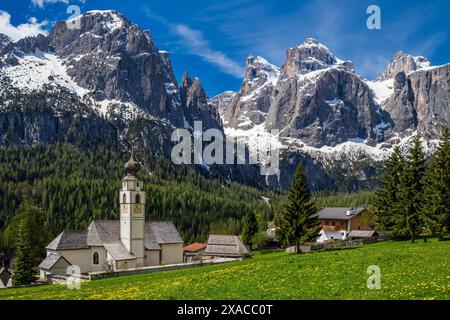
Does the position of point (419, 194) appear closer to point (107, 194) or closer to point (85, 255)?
point (85, 255)

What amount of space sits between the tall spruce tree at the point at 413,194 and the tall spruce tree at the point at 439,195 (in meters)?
1.44

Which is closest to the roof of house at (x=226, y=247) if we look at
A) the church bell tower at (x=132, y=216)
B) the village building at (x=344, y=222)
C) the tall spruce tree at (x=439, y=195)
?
the church bell tower at (x=132, y=216)

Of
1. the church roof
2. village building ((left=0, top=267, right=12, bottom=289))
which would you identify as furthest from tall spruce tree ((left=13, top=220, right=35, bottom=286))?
the church roof

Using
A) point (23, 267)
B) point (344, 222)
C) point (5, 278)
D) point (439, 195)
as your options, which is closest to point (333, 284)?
point (439, 195)

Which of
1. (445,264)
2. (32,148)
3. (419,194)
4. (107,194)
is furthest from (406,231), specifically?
(32,148)

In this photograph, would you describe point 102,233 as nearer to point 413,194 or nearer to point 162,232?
point 162,232

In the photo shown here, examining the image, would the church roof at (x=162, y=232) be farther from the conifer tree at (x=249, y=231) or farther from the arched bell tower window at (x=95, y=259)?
the conifer tree at (x=249, y=231)

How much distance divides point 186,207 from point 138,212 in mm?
94462

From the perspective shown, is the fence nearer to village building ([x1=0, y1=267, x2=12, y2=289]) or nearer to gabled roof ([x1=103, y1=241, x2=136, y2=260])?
gabled roof ([x1=103, y1=241, x2=136, y2=260])

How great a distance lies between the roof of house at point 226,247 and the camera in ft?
253

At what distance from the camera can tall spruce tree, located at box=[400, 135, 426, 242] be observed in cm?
5022

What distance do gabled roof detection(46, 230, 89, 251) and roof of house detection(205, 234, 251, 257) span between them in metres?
23.3

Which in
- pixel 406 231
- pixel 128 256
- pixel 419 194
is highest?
pixel 419 194
